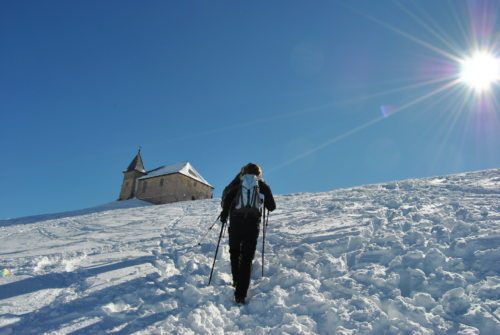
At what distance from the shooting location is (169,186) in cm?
5162

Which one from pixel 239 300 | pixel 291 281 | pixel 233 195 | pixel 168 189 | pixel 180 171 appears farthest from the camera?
pixel 180 171

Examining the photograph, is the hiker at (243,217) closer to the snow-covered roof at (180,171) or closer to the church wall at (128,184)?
the snow-covered roof at (180,171)

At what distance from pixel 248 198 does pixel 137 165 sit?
58.1 m

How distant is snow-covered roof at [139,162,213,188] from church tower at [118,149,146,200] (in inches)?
189

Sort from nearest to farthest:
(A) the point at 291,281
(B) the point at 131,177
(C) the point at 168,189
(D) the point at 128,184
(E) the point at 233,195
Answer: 1. (A) the point at 291,281
2. (E) the point at 233,195
3. (C) the point at 168,189
4. (D) the point at 128,184
5. (B) the point at 131,177

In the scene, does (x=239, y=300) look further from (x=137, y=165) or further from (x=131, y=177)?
(x=137, y=165)

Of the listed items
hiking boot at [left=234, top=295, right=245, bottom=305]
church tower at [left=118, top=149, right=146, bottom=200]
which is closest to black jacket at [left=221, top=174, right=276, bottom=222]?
hiking boot at [left=234, top=295, right=245, bottom=305]

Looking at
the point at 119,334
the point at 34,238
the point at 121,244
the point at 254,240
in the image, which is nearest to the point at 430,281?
the point at 254,240

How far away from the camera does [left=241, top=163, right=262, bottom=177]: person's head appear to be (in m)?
7.27

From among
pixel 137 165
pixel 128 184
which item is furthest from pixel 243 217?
pixel 137 165

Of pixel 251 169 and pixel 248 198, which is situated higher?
pixel 251 169

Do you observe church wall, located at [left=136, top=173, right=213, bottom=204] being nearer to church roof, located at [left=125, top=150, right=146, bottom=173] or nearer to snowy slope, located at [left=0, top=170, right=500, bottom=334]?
church roof, located at [left=125, top=150, right=146, bottom=173]

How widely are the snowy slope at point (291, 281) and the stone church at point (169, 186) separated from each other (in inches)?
1609

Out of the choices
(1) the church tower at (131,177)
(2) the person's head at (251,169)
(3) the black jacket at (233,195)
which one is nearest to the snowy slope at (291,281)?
(3) the black jacket at (233,195)
